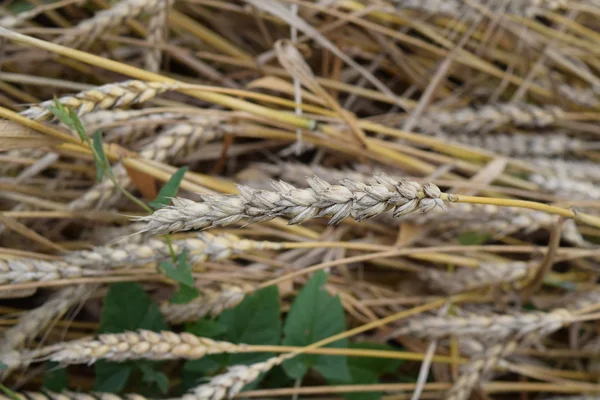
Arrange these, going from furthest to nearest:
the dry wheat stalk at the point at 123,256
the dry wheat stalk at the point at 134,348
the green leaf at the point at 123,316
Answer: the green leaf at the point at 123,316 → the dry wheat stalk at the point at 123,256 → the dry wheat stalk at the point at 134,348

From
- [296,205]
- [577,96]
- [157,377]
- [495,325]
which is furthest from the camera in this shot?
[577,96]

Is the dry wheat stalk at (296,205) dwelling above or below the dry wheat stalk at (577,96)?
below

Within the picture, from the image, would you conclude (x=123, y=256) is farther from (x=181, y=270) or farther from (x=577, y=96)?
(x=577, y=96)

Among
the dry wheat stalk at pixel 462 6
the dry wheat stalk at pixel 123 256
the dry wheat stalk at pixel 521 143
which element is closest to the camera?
the dry wheat stalk at pixel 123 256

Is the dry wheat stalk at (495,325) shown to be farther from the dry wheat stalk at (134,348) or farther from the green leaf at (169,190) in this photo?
the green leaf at (169,190)

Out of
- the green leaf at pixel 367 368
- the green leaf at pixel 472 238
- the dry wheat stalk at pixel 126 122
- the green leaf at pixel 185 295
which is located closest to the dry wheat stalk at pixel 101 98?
the dry wheat stalk at pixel 126 122

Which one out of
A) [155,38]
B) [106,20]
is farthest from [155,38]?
[106,20]
